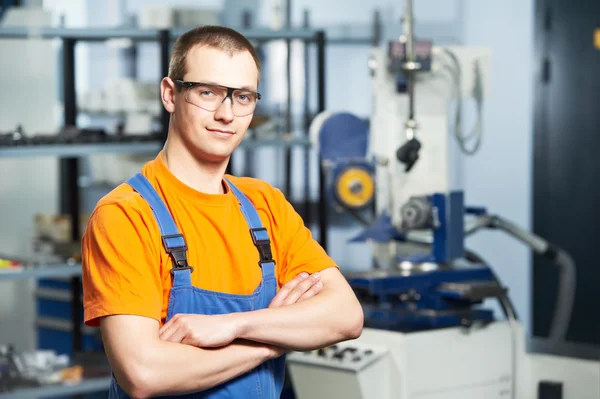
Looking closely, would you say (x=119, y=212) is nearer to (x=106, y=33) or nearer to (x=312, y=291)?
(x=312, y=291)

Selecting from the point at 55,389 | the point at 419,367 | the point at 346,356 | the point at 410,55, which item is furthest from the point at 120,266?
the point at 55,389

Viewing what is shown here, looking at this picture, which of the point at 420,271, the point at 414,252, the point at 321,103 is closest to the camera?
the point at 420,271

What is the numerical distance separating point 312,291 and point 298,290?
0.03m

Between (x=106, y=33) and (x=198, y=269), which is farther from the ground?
(x=106, y=33)

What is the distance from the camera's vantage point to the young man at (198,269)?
1517 mm

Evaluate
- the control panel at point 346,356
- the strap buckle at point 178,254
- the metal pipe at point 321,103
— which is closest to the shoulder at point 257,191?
the strap buckle at point 178,254

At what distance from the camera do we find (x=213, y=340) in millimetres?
1553

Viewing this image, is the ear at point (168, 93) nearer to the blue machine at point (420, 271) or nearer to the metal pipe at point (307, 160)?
the blue machine at point (420, 271)

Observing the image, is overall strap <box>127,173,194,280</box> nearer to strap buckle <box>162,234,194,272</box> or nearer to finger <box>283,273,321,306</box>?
strap buckle <box>162,234,194,272</box>

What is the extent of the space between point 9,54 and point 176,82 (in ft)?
11.4

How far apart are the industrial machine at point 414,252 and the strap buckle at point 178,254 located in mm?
1211

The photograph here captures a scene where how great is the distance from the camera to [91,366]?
12.4ft

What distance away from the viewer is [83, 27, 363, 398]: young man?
1517 millimetres

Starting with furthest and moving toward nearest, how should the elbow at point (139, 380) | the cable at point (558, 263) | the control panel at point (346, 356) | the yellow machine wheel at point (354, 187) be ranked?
1. the cable at point (558, 263)
2. the yellow machine wheel at point (354, 187)
3. the control panel at point (346, 356)
4. the elbow at point (139, 380)
